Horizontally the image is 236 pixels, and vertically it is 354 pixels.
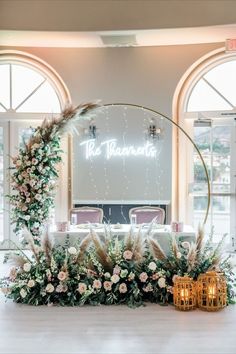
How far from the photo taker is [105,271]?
4.52 meters

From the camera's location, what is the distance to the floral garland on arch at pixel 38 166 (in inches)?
224

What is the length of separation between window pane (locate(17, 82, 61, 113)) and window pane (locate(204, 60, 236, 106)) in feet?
8.96

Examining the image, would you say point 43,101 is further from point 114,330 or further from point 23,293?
point 114,330

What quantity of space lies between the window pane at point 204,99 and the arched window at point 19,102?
224cm

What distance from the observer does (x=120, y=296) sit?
4516 mm

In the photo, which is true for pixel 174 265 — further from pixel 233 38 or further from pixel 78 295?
pixel 233 38

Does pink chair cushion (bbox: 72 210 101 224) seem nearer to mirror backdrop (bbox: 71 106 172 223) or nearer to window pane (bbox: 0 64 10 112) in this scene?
mirror backdrop (bbox: 71 106 172 223)

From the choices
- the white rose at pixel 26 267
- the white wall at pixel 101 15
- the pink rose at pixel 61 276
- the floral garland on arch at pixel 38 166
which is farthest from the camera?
the white wall at pixel 101 15

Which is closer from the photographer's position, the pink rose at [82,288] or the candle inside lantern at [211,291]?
the candle inside lantern at [211,291]

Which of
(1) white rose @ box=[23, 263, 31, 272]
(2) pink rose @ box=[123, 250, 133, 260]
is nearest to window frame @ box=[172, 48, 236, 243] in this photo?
(2) pink rose @ box=[123, 250, 133, 260]

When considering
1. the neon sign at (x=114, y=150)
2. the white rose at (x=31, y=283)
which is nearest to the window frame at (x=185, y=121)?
the neon sign at (x=114, y=150)

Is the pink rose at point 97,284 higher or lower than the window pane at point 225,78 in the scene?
lower

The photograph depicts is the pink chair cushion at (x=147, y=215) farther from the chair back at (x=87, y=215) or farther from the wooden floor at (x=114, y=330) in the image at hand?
the wooden floor at (x=114, y=330)

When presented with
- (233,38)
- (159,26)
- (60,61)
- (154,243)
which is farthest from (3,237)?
(233,38)
